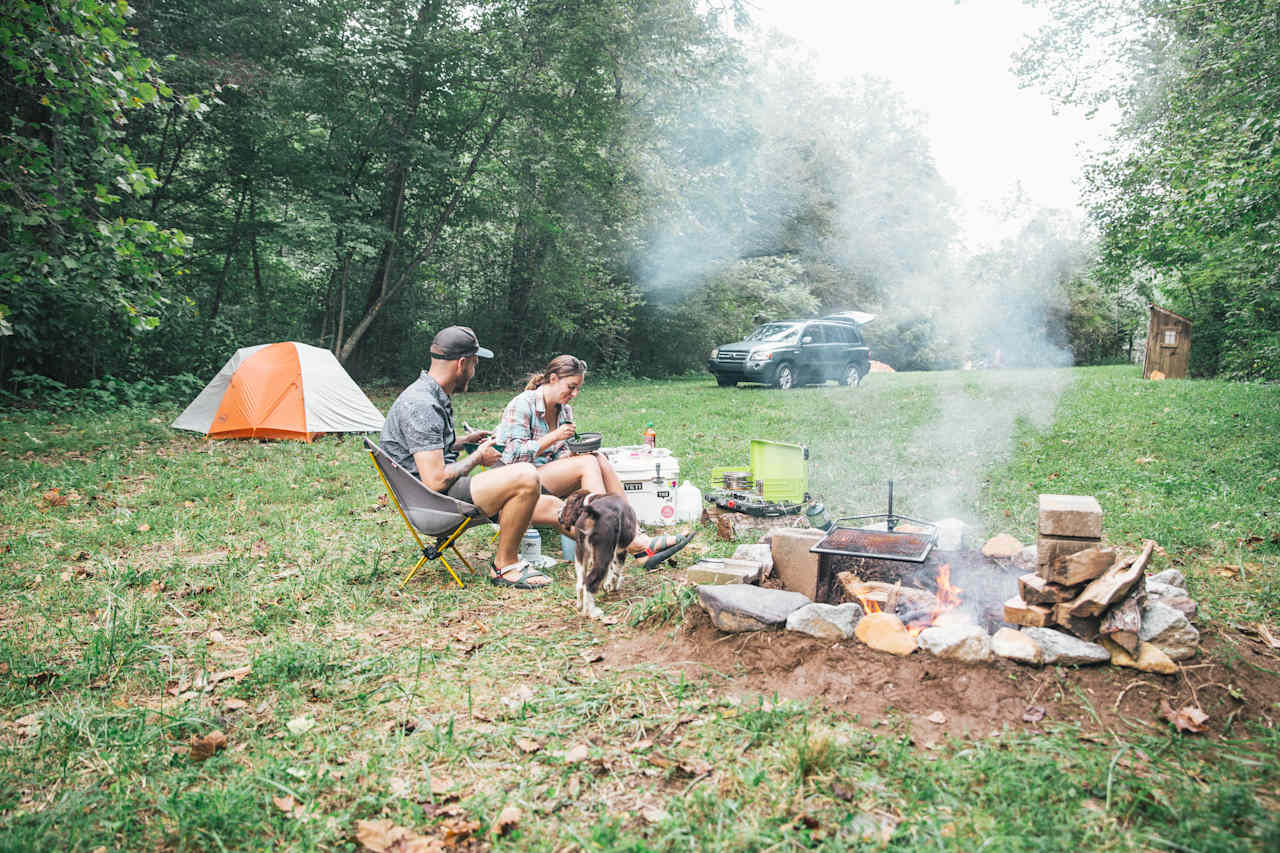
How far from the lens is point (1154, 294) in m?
16.1

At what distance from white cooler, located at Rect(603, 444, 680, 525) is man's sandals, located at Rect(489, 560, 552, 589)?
1024 millimetres

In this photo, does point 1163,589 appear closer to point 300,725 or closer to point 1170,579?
point 1170,579

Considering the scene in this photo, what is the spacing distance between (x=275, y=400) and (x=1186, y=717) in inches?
353

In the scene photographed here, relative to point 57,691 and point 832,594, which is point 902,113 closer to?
point 832,594

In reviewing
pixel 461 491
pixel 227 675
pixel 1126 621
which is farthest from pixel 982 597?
pixel 227 675

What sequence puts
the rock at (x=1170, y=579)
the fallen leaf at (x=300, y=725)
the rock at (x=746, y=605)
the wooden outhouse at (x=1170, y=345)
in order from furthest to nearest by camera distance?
1. the wooden outhouse at (x=1170, y=345)
2. the rock at (x=1170, y=579)
3. the rock at (x=746, y=605)
4. the fallen leaf at (x=300, y=725)

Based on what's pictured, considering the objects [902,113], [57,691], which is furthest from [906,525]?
[902,113]

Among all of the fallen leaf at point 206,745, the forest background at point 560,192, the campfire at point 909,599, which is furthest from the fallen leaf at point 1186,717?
the forest background at point 560,192

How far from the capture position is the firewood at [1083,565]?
2703 millimetres

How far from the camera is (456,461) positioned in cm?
407

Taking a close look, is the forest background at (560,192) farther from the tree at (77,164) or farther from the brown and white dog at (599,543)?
the brown and white dog at (599,543)

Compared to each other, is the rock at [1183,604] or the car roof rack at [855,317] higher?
the car roof rack at [855,317]

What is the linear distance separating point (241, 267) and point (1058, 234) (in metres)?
13.9

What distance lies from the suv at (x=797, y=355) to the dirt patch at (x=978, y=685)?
11851 millimetres
